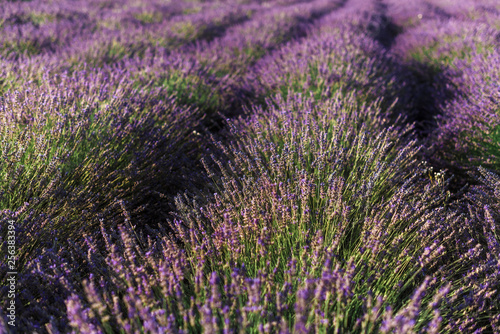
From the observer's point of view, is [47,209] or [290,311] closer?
[290,311]

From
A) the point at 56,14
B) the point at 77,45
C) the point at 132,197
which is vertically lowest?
the point at 132,197

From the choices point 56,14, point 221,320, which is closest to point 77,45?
point 56,14

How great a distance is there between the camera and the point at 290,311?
51.2 inches

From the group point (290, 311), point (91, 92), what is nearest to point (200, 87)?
point (91, 92)

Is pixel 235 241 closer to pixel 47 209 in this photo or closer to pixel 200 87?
pixel 47 209

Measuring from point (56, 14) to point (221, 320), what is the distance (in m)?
7.49

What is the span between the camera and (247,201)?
1.82 m

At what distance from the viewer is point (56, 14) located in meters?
6.74

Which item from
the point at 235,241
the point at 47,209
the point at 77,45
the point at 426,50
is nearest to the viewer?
the point at 235,241

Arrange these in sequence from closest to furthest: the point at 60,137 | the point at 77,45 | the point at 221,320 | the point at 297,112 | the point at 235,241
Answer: the point at 221,320 → the point at 235,241 → the point at 60,137 → the point at 297,112 → the point at 77,45

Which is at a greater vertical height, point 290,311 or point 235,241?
point 235,241

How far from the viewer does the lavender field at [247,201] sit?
48.4 inches

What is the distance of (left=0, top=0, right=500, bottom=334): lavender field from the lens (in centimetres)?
123

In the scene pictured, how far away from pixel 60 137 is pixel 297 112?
5.32ft
